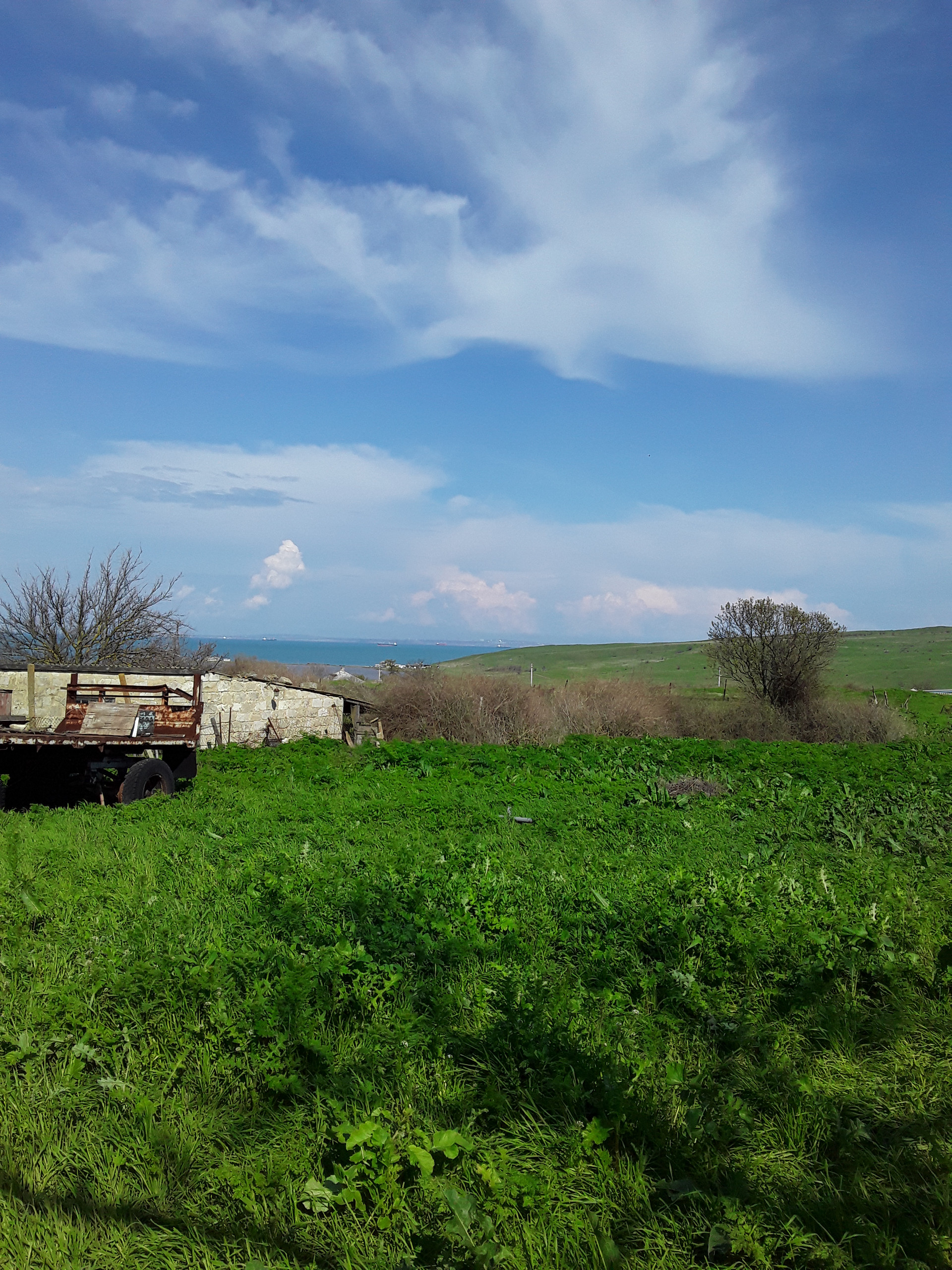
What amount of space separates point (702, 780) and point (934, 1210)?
1174 centimetres

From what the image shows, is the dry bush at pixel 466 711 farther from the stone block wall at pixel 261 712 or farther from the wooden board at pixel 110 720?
the wooden board at pixel 110 720

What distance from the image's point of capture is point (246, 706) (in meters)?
26.5

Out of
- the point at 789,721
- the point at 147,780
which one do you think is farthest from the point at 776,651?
the point at 147,780

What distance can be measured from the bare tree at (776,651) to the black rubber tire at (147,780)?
3106 cm

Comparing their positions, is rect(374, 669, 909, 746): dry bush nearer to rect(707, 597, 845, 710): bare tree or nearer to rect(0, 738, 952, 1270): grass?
rect(707, 597, 845, 710): bare tree

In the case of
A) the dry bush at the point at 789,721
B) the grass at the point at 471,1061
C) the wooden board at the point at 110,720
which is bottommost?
the dry bush at the point at 789,721

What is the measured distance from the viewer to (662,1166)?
136 inches

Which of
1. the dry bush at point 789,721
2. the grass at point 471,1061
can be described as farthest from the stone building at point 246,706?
the grass at point 471,1061

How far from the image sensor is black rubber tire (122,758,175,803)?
13.1m

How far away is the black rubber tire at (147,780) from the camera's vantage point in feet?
43.0

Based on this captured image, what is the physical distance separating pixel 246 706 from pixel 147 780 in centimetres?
1324

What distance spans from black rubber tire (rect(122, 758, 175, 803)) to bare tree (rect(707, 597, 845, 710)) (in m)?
31.1

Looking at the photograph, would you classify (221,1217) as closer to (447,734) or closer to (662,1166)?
(662,1166)

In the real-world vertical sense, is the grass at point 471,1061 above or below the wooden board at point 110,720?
below
